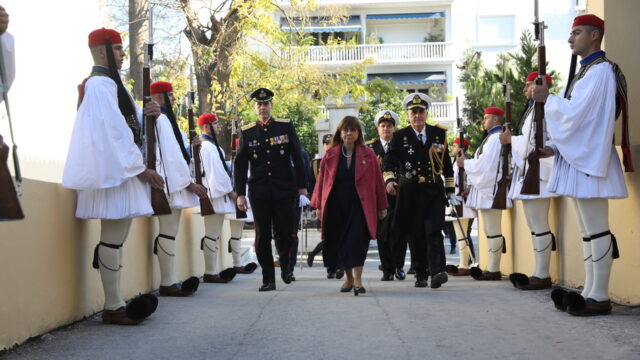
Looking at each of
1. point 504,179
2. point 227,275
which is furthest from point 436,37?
point 504,179

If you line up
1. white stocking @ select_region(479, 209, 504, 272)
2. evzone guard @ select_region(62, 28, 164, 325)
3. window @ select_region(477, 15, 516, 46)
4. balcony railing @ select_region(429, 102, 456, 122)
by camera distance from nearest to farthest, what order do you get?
evzone guard @ select_region(62, 28, 164, 325) < white stocking @ select_region(479, 209, 504, 272) < balcony railing @ select_region(429, 102, 456, 122) < window @ select_region(477, 15, 516, 46)

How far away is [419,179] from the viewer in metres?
11.2

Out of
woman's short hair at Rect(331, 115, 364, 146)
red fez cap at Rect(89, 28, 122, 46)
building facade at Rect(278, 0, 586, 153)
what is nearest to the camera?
red fez cap at Rect(89, 28, 122, 46)

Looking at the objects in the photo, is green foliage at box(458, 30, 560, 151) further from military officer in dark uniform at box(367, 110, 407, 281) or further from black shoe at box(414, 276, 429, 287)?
black shoe at box(414, 276, 429, 287)

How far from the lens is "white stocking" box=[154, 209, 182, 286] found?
10117 mm

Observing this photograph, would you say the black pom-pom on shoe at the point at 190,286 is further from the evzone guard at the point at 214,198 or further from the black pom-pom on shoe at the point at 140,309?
the black pom-pom on shoe at the point at 140,309

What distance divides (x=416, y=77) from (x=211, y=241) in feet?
139

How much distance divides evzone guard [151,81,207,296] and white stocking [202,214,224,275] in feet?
6.70

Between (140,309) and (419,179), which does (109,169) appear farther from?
(419,179)

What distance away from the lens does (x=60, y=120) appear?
11109 mm

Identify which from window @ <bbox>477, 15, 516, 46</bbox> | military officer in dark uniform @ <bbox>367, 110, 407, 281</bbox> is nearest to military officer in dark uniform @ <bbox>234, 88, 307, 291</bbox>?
military officer in dark uniform @ <bbox>367, 110, 407, 281</bbox>

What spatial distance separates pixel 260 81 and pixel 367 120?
25611mm

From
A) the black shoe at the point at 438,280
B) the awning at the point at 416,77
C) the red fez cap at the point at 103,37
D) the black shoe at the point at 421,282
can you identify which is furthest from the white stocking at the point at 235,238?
the awning at the point at 416,77

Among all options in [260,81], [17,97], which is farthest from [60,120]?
[260,81]
